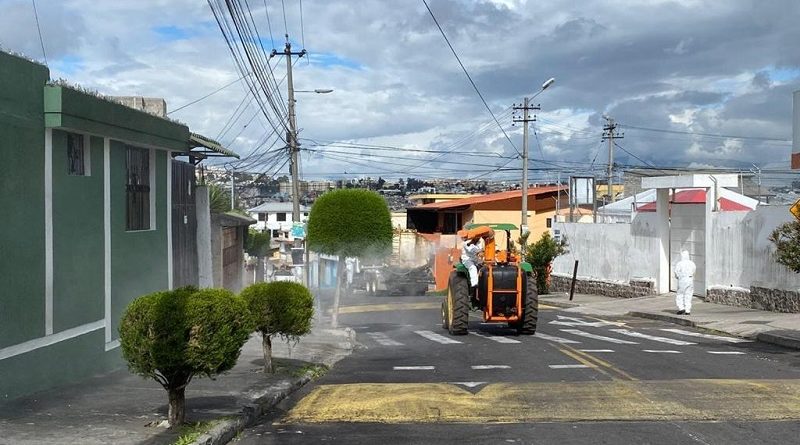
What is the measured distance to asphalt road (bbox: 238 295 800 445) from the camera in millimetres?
8664

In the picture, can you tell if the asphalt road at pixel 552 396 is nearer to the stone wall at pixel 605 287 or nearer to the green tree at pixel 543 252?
the stone wall at pixel 605 287

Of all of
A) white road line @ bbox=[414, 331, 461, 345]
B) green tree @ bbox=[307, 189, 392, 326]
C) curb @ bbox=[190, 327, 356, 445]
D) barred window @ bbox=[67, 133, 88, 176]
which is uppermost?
barred window @ bbox=[67, 133, 88, 176]

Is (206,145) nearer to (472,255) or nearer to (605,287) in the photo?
(472,255)

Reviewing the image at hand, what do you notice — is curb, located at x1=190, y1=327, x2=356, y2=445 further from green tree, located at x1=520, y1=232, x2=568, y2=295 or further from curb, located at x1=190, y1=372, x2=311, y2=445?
green tree, located at x1=520, y1=232, x2=568, y2=295

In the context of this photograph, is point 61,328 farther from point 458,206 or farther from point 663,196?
point 458,206

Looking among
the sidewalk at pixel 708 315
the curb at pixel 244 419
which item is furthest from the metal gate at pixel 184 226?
the sidewalk at pixel 708 315

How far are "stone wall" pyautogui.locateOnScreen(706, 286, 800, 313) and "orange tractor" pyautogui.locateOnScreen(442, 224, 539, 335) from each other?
24.3ft

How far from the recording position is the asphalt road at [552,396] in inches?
341

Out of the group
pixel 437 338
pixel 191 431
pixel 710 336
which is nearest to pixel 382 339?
pixel 437 338

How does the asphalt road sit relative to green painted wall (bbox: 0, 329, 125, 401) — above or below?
below

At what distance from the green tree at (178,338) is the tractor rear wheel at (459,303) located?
11.9 meters

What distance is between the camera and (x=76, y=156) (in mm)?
11797

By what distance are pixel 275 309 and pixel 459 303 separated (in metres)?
7.97

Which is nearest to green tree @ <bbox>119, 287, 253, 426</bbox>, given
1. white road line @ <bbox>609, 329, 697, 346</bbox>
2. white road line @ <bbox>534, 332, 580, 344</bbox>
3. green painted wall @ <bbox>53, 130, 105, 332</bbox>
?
green painted wall @ <bbox>53, 130, 105, 332</bbox>
